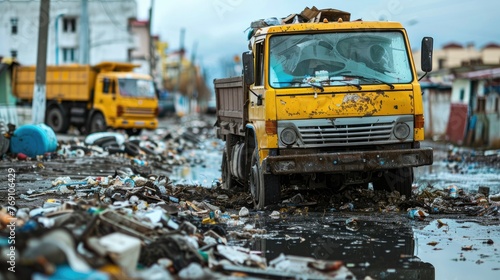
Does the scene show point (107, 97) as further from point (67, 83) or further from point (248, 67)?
point (248, 67)

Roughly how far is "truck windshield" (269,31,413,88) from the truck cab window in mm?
259

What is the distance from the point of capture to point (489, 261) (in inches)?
312

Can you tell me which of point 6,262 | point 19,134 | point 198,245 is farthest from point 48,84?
point 6,262

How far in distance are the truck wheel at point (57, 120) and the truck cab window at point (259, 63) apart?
2468 cm

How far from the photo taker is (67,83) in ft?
114

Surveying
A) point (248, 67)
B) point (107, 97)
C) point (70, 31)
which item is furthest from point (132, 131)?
point (70, 31)

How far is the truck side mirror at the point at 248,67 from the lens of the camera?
10.9 meters

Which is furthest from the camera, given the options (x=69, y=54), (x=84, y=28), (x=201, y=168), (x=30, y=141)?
(x=69, y=54)

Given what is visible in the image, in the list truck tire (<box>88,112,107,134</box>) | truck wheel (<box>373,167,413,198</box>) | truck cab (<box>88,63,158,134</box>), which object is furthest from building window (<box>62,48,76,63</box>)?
truck wheel (<box>373,167,413,198</box>)

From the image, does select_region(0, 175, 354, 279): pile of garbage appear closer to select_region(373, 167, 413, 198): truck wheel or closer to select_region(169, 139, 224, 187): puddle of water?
select_region(373, 167, 413, 198): truck wheel

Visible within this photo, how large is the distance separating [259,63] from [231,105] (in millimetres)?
2258

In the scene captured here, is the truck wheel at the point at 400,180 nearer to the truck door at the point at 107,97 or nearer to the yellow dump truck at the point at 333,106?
the yellow dump truck at the point at 333,106

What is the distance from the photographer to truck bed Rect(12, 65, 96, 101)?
112ft

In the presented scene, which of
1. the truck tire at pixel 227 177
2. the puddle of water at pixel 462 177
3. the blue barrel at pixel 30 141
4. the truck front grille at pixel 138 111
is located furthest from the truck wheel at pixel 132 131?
the truck tire at pixel 227 177
